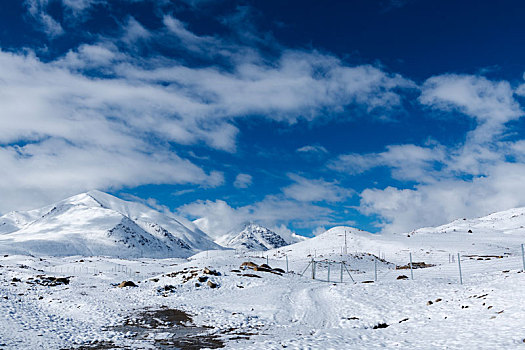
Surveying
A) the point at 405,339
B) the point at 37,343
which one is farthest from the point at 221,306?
the point at 405,339

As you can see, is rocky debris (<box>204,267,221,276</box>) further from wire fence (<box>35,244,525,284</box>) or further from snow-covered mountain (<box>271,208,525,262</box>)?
snow-covered mountain (<box>271,208,525,262</box>)

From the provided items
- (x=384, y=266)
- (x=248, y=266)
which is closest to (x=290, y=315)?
(x=248, y=266)

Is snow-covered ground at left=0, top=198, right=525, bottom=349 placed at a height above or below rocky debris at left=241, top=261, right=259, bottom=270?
below

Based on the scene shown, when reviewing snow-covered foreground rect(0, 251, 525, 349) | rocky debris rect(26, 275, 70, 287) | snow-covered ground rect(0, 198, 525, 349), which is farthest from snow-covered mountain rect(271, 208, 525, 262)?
rocky debris rect(26, 275, 70, 287)

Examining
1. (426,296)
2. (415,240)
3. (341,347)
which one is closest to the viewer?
(341,347)

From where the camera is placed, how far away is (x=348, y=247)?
328 feet

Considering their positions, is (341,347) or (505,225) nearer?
(341,347)

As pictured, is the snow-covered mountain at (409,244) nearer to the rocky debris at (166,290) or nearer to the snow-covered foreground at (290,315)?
the snow-covered foreground at (290,315)

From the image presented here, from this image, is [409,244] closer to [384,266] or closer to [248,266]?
[384,266]

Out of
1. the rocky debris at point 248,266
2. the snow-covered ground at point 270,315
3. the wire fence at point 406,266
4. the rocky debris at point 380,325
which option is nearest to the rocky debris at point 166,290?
the snow-covered ground at point 270,315

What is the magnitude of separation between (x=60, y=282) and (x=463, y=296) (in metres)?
53.8

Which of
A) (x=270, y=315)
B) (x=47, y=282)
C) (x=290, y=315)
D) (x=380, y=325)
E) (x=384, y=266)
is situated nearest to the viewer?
(x=380, y=325)

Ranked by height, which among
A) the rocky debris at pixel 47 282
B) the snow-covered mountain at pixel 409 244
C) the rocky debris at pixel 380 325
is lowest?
the rocky debris at pixel 380 325

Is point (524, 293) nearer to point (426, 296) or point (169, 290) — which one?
point (426, 296)
